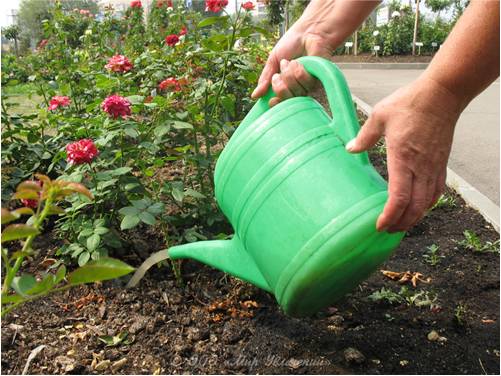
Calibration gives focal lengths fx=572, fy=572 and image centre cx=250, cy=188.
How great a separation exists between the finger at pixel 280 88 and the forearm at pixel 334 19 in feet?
1.19

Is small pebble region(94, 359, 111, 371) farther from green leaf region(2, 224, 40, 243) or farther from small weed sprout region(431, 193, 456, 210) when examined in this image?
small weed sprout region(431, 193, 456, 210)

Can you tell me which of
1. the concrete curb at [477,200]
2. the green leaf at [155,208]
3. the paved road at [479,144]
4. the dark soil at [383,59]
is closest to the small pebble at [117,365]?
the green leaf at [155,208]

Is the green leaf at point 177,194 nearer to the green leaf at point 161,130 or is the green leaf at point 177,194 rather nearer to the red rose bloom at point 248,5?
the green leaf at point 161,130

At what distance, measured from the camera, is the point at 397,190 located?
0.99m

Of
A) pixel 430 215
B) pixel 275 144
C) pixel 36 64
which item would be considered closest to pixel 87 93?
pixel 36 64

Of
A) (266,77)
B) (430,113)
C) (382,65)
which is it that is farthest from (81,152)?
(382,65)

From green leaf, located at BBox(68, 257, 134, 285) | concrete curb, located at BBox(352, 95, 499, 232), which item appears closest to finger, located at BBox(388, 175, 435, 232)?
green leaf, located at BBox(68, 257, 134, 285)

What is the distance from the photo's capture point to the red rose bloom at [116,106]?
1668 millimetres

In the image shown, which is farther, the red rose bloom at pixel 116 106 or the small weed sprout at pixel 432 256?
the small weed sprout at pixel 432 256

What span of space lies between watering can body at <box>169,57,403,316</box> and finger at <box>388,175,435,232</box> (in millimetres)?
48

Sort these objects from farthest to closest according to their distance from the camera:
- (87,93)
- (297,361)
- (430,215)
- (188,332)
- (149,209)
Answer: (87,93) → (430,215) → (149,209) → (188,332) → (297,361)

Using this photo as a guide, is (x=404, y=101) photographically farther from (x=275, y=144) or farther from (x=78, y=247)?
(x=78, y=247)

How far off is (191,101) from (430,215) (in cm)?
111

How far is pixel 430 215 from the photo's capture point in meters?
2.37
